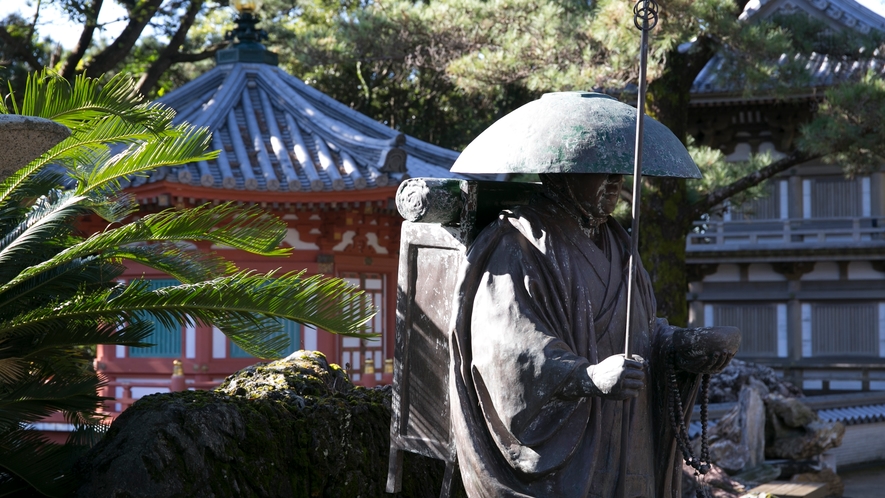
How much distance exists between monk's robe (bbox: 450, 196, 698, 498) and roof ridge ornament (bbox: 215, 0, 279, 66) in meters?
10.9

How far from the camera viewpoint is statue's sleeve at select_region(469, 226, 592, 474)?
9.79 ft

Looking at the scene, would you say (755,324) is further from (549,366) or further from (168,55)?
(549,366)

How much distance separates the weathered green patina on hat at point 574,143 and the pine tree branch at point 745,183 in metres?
7.46

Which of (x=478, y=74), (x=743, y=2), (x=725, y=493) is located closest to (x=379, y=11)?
(x=478, y=74)

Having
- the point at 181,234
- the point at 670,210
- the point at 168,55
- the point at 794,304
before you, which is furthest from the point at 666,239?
the point at 794,304

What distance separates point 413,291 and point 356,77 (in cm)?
1536

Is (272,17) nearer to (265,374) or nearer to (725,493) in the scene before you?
(725,493)

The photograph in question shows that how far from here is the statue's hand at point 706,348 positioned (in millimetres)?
3158

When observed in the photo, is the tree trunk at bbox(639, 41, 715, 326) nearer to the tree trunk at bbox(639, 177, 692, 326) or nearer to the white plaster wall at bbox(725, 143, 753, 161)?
the tree trunk at bbox(639, 177, 692, 326)

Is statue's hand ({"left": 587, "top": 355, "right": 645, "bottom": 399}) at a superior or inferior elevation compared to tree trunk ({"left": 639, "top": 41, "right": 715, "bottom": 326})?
inferior

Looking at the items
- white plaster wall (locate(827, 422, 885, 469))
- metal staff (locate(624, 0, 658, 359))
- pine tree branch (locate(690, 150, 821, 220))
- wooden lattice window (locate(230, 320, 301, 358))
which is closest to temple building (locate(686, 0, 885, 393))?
white plaster wall (locate(827, 422, 885, 469))

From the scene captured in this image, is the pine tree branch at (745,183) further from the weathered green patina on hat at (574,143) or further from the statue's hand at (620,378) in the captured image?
the statue's hand at (620,378)

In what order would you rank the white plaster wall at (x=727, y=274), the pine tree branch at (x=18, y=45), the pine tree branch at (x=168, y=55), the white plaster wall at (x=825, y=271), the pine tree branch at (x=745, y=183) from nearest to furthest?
the pine tree branch at (x=745, y=183), the pine tree branch at (x=18, y=45), the pine tree branch at (x=168, y=55), the white plaster wall at (x=825, y=271), the white plaster wall at (x=727, y=274)

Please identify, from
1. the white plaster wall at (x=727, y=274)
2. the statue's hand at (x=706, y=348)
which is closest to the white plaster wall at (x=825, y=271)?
the white plaster wall at (x=727, y=274)
